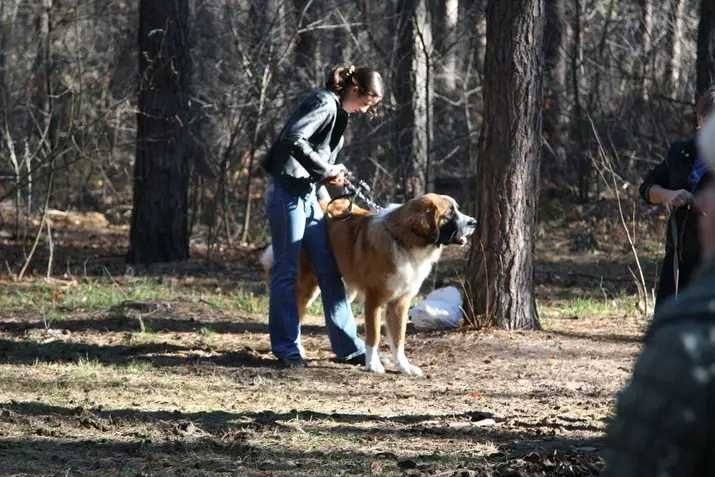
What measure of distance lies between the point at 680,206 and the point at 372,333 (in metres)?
2.85

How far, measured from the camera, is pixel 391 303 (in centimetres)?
888

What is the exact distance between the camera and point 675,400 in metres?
1.86

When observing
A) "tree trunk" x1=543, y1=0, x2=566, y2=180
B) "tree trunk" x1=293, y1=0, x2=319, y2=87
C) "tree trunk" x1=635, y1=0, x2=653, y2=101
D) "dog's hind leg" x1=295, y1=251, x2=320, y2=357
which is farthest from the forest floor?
"tree trunk" x1=543, y1=0, x2=566, y2=180

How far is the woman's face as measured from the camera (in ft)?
27.8

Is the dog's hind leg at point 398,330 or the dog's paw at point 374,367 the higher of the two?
the dog's hind leg at point 398,330

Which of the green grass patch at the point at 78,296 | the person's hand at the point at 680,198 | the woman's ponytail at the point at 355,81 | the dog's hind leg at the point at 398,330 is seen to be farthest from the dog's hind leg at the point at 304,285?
the person's hand at the point at 680,198

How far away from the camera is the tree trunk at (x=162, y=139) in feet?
47.6

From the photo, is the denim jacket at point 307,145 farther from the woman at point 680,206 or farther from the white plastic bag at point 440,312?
the woman at point 680,206

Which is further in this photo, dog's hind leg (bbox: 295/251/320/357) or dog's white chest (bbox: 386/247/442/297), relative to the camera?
dog's hind leg (bbox: 295/251/320/357)

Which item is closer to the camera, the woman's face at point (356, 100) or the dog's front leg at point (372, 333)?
the woman's face at point (356, 100)

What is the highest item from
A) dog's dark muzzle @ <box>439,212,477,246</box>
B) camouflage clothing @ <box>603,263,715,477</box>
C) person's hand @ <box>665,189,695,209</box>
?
person's hand @ <box>665,189,695,209</box>

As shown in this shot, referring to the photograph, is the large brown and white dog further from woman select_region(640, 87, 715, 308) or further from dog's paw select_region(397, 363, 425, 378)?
woman select_region(640, 87, 715, 308)

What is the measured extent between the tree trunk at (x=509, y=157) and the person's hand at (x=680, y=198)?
324 cm

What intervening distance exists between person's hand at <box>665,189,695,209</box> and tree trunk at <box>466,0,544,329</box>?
324 centimetres
